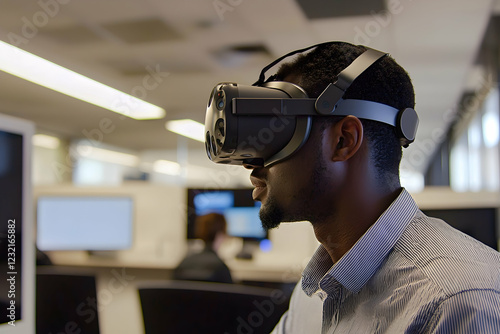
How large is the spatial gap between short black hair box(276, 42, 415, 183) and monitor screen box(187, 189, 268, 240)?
2.15 metres

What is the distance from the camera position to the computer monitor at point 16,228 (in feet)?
3.08

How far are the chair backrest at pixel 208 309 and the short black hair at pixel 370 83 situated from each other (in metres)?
0.50

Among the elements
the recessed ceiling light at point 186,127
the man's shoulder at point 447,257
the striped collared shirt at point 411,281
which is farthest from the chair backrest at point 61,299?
the recessed ceiling light at point 186,127

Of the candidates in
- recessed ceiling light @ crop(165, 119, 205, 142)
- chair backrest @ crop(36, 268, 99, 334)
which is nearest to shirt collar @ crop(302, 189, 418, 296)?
chair backrest @ crop(36, 268, 99, 334)

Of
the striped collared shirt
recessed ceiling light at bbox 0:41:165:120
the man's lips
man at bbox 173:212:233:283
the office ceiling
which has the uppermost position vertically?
the office ceiling

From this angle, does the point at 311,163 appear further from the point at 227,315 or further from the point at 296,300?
the point at 227,315

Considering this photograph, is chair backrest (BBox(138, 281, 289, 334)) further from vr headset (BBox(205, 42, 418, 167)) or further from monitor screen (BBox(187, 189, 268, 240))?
monitor screen (BBox(187, 189, 268, 240))

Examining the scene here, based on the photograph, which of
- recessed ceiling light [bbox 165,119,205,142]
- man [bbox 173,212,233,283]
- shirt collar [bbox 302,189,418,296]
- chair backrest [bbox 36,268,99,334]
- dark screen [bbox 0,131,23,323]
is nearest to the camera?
shirt collar [bbox 302,189,418,296]

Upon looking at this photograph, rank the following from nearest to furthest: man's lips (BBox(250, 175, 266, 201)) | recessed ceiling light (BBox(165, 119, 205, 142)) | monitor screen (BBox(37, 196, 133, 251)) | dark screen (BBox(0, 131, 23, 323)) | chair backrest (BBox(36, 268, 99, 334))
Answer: man's lips (BBox(250, 175, 266, 201)) < dark screen (BBox(0, 131, 23, 323)) < chair backrest (BBox(36, 268, 99, 334)) < monitor screen (BBox(37, 196, 133, 251)) < recessed ceiling light (BBox(165, 119, 205, 142))

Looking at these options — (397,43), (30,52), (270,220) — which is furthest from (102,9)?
(270,220)

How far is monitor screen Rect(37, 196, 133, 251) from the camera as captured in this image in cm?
292

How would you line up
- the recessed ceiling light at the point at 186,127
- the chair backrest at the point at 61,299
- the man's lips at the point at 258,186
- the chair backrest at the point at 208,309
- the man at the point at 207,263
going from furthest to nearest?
the recessed ceiling light at the point at 186,127 → the man at the point at 207,263 → the chair backrest at the point at 61,299 → the chair backrest at the point at 208,309 → the man's lips at the point at 258,186

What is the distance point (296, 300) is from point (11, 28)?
8.92 ft

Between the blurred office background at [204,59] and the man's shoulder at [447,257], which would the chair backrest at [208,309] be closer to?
the man's shoulder at [447,257]
